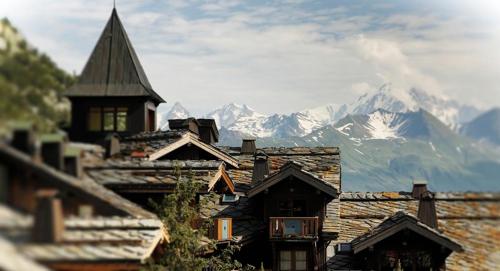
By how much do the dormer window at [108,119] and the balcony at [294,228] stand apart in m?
20.1

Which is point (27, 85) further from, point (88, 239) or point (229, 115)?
point (229, 115)

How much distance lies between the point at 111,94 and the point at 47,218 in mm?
4326

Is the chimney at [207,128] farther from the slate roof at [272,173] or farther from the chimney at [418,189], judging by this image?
the chimney at [418,189]

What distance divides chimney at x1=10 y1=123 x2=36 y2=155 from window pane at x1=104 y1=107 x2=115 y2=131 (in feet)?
10.9

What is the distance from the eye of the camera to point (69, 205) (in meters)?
7.14

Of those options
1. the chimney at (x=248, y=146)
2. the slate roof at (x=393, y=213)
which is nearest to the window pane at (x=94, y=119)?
the slate roof at (x=393, y=213)

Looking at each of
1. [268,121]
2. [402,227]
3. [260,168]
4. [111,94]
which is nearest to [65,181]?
[111,94]

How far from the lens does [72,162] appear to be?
759 centimetres

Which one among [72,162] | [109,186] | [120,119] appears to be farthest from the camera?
[120,119]

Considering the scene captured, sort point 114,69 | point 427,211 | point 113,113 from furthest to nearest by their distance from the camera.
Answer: point 427,211 < point 114,69 < point 113,113

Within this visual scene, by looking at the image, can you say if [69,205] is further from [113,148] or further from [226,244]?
[226,244]

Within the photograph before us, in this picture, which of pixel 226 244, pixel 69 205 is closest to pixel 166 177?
pixel 69 205

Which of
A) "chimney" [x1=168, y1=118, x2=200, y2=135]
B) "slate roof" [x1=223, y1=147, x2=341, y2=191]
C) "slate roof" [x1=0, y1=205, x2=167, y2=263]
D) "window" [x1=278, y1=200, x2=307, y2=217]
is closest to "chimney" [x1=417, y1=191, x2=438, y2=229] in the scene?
"window" [x1=278, y1=200, x2=307, y2=217]

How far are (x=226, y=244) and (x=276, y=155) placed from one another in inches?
369
